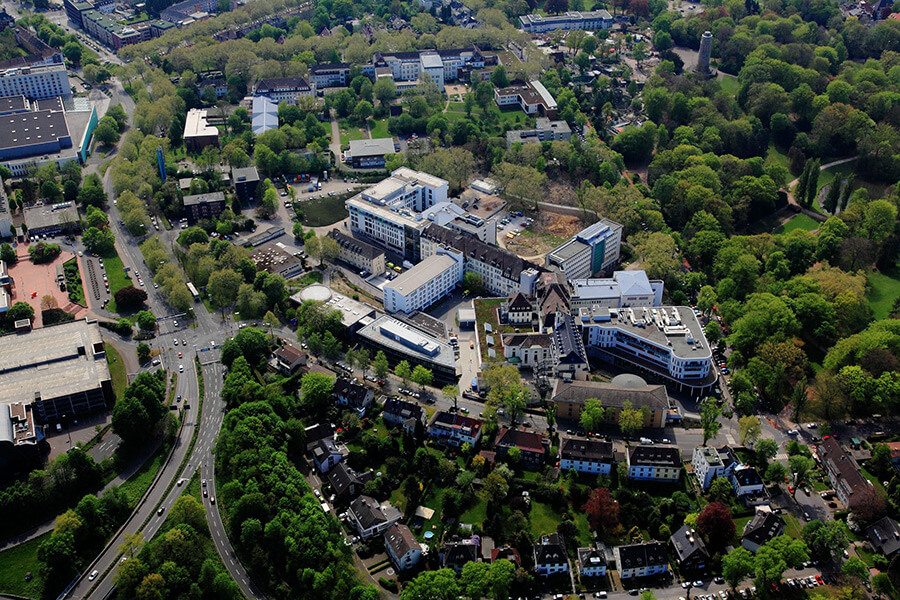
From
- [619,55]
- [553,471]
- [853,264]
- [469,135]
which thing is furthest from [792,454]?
[619,55]

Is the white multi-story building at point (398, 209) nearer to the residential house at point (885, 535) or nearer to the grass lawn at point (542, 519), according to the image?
the grass lawn at point (542, 519)

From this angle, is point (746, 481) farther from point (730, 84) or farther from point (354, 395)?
point (730, 84)

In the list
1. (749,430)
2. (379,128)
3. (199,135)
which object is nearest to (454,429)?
(749,430)

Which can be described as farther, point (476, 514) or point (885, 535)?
point (476, 514)

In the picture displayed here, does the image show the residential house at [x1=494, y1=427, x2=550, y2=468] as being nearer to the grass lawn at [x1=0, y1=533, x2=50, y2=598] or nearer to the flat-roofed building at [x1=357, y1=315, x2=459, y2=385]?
the flat-roofed building at [x1=357, y1=315, x2=459, y2=385]

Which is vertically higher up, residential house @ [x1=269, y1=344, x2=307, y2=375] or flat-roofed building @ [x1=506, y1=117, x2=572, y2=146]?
flat-roofed building @ [x1=506, y1=117, x2=572, y2=146]

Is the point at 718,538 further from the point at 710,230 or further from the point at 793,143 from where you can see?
the point at 793,143

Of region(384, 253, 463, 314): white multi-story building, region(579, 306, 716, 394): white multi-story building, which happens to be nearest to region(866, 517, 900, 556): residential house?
region(579, 306, 716, 394): white multi-story building

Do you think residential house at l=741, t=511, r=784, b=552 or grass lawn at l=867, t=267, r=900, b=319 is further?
grass lawn at l=867, t=267, r=900, b=319
